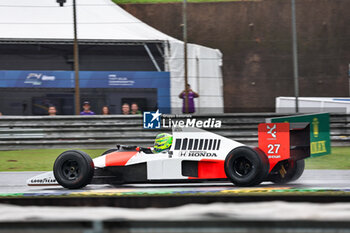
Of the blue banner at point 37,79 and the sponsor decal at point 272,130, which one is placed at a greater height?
the blue banner at point 37,79

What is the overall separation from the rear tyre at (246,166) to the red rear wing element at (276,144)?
222mm

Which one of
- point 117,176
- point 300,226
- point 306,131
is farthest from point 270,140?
point 300,226

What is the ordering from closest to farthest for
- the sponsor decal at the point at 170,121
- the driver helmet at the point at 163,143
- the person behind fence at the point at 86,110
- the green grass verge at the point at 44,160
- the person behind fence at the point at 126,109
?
the driver helmet at the point at 163,143, the green grass verge at the point at 44,160, the sponsor decal at the point at 170,121, the person behind fence at the point at 86,110, the person behind fence at the point at 126,109

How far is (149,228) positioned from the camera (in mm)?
2734

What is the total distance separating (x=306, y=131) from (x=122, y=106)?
8956 mm

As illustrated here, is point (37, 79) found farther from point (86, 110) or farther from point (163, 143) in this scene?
point (163, 143)

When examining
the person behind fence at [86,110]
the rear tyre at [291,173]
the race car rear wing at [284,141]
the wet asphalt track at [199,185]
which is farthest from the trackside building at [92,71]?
the race car rear wing at [284,141]

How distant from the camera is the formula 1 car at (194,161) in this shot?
748 cm

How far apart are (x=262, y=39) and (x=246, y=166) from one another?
15.5 meters

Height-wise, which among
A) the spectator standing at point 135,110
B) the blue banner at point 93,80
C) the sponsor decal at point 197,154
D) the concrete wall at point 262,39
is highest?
the concrete wall at point 262,39

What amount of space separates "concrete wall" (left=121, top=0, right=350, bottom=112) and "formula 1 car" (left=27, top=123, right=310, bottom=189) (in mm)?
13958

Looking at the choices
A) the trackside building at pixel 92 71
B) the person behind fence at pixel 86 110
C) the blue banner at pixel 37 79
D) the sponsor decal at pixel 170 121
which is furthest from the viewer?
the blue banner at pixel 37 79

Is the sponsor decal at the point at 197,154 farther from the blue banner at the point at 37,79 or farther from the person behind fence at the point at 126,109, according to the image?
the blue banner at the point at 37,79

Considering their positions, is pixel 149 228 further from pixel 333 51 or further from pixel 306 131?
pixel 333 51
